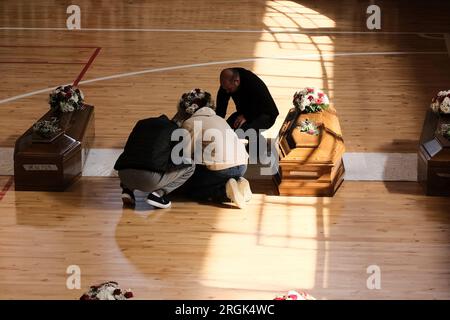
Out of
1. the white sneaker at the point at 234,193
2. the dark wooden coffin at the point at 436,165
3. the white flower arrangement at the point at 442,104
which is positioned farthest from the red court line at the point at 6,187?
the white flower arrangement at the point at 442,104

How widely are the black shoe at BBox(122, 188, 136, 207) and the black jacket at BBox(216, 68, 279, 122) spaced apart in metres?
1.60

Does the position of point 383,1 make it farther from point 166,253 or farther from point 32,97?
point 166,253

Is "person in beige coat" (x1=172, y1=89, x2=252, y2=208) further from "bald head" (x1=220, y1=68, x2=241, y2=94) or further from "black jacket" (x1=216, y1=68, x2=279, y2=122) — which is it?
"black jacket" (x1=216, y1=68, x2=279, y2=122)

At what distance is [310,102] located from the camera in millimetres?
10992

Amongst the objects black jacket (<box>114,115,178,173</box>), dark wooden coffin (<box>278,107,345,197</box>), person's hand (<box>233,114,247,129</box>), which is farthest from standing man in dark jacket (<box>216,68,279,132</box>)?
black jacket (<box>114,115,178,173</box>)

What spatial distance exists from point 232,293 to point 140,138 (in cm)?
213

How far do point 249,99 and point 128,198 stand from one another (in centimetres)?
190

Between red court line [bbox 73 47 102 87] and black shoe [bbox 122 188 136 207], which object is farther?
red court line [bbox 73 47 102 87]

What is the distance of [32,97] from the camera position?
43.8 feet

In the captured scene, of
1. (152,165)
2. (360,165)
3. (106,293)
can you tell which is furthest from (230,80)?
(106,293)

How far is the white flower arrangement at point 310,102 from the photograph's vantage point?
11.0m

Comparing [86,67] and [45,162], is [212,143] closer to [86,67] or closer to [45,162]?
[45,162]

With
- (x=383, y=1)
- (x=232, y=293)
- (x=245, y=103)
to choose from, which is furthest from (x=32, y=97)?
(x=383, y=1)

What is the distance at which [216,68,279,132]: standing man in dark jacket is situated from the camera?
11047 millimetres
